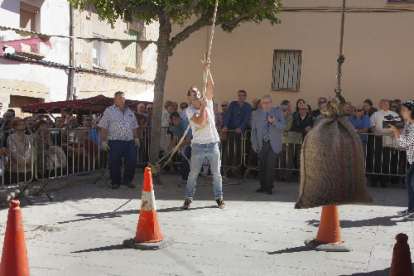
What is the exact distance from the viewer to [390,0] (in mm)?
13516

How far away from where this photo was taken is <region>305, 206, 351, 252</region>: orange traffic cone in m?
5.69

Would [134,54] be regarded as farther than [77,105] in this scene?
Yes

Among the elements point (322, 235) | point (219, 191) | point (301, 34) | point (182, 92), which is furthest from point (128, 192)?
point (301, 34)

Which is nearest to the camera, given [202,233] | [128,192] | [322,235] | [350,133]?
[350,133]

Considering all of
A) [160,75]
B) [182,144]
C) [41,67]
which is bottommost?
[182,144]

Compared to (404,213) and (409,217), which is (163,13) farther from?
(409,217)

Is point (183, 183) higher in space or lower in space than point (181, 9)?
lower

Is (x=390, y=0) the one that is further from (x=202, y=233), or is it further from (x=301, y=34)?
(x=202, y=233)

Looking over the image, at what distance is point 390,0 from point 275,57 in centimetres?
328

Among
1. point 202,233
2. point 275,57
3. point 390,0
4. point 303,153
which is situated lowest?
point 202,233

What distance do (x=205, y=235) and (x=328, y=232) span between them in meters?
1.46

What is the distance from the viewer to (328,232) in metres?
5.73

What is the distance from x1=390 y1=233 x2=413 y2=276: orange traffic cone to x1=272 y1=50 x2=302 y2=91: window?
11039 millimetres

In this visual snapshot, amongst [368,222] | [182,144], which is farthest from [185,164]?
[368,222]
